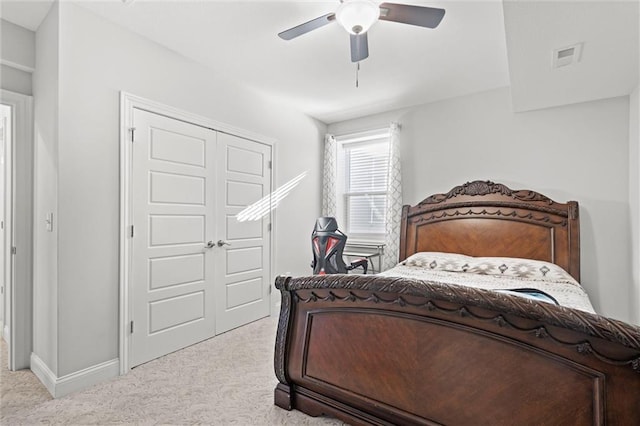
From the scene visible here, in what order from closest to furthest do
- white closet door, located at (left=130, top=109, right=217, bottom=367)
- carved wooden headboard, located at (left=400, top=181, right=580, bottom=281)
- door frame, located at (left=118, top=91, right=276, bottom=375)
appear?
door frame, located at (left=118, top=91, right=276, bottom=375), white closet door, located at (left=130, top=109, right=217, bottom=367), carved wooden headboard, located at (left=400, top=181, right=580, bottom=281)

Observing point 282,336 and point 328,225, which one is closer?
point 282,336

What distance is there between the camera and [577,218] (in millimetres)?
2975

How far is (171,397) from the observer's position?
6.91 ft

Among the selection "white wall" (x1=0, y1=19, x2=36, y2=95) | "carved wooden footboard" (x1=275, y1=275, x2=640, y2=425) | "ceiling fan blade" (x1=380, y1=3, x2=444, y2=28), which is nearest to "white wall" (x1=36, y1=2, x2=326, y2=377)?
"white wall" (x1=0, y1=19, x2=36, y2=95)

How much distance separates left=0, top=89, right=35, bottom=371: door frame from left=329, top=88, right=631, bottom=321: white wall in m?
3.78

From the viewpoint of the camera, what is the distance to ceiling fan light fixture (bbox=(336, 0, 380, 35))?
179cm

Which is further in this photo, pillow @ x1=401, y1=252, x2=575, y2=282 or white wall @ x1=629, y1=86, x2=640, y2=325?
pillow @ x1=401, y1=252, x2=575, y2=282

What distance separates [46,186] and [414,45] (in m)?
3.05

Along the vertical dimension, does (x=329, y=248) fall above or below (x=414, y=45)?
below

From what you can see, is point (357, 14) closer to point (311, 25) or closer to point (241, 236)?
point (311, 25)

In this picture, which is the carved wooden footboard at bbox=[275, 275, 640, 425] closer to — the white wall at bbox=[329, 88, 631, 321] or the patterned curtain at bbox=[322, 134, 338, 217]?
the white wall at bbox=[329, 88, 631, 321]

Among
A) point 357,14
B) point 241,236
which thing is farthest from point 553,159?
point 241,236

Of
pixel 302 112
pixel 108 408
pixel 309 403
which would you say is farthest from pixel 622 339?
pixel 302 112

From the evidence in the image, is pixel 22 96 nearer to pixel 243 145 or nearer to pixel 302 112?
pixel 243 145
